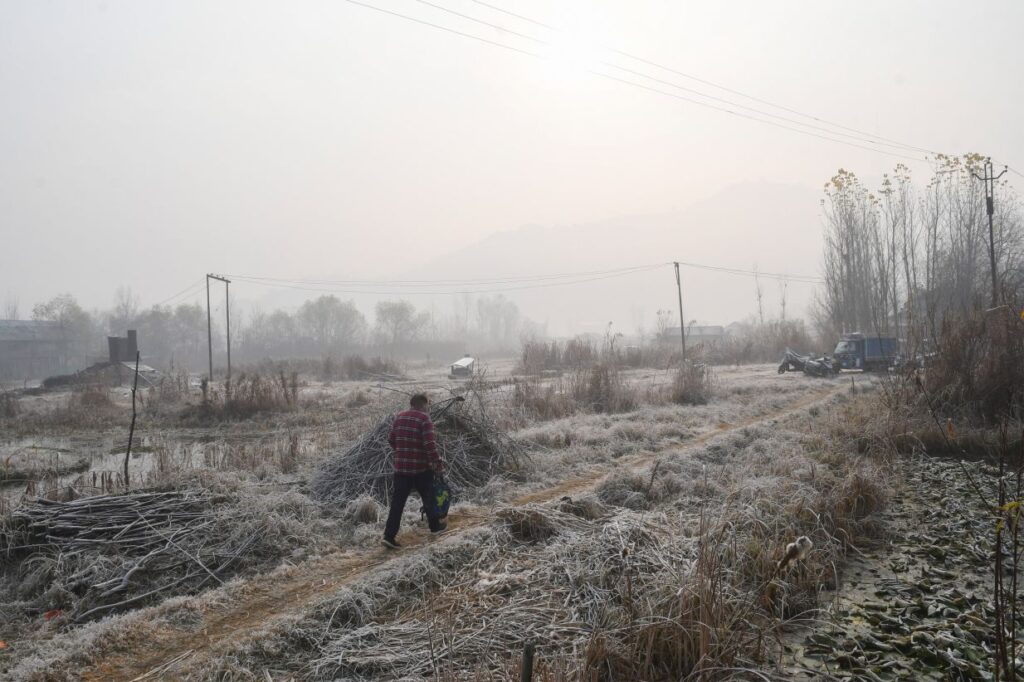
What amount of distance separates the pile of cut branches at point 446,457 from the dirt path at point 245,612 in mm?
1760

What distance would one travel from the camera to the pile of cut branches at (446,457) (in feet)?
30.2

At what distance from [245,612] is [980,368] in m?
13.1

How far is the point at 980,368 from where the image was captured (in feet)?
39.2

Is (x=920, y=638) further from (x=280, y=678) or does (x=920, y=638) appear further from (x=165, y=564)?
(x=165, y=564)

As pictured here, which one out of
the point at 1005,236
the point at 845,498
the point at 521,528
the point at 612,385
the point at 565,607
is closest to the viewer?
the point at 565,607

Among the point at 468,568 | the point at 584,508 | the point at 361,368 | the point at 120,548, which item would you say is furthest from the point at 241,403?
the point at 361,368

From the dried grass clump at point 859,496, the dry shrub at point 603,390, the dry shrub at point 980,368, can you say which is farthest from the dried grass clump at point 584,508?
the dry shrub at point 603,390

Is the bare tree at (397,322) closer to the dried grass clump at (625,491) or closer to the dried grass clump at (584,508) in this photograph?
the dried grass clump at (625,491)

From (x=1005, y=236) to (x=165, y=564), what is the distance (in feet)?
156

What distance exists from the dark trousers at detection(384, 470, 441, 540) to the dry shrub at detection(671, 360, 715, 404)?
1243 cm

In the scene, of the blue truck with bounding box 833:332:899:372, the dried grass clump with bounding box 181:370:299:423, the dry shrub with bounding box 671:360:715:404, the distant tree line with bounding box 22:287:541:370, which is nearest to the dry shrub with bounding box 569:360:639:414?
the dry shrub with bounding box 671:360:715:404

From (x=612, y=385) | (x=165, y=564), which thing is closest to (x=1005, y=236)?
(x=612, y=385)

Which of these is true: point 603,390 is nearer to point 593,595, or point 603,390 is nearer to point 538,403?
point 538,403

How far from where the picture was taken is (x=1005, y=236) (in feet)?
127
